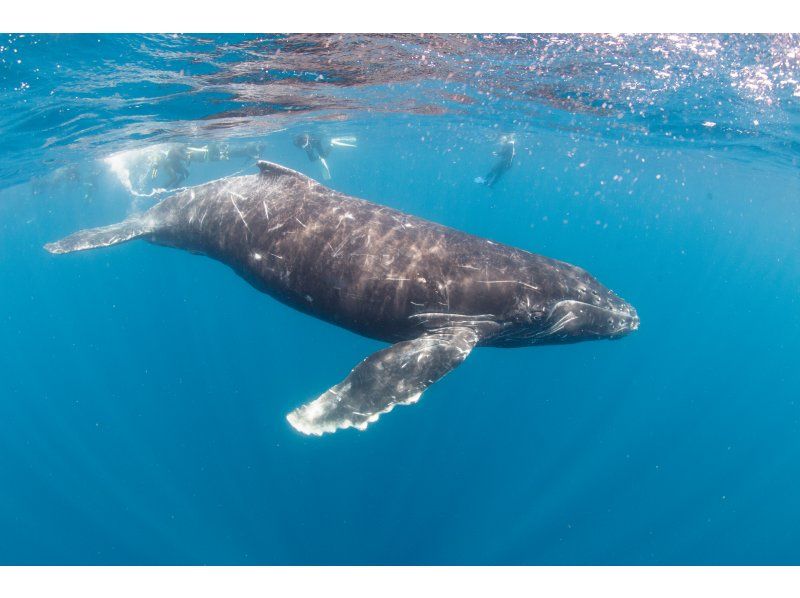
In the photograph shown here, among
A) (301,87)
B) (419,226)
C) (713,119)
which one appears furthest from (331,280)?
(713,119)

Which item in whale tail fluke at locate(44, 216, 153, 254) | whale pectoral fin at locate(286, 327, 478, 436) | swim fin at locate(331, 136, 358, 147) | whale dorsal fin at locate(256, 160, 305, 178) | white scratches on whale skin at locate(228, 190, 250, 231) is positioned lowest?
whale pectoral fin at locate(286, 327, 478, 436)

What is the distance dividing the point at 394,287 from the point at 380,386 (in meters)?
1.78

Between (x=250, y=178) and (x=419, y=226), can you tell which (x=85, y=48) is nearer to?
(x=250, y=178)

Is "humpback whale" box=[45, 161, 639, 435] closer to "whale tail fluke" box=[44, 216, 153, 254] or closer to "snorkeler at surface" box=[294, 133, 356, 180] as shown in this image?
"whale tail fluke" box=[44, 216, 153, 254]

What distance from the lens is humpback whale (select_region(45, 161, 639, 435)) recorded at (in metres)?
6.84

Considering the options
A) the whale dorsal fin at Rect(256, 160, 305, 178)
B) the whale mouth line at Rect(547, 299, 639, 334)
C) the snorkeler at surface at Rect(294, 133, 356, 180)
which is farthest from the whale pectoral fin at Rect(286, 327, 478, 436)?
the snorkeler at surface at Rect(294, 133, 356, 180)

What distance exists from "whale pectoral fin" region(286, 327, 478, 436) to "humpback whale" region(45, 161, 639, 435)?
0.02 metres

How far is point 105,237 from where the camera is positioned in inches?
490

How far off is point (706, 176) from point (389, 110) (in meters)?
40.2

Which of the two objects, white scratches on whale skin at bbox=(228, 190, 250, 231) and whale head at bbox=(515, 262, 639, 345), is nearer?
whale head at bbox=(515, 262, 639, 345)

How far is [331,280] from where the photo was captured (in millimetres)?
7691

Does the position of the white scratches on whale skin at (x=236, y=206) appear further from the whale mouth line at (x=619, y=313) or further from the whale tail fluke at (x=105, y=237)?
the whale mouth line at (x=619, y=313)

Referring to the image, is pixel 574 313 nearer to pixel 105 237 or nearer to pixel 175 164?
pixel 105 237

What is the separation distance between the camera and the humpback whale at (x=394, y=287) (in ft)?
22.4
